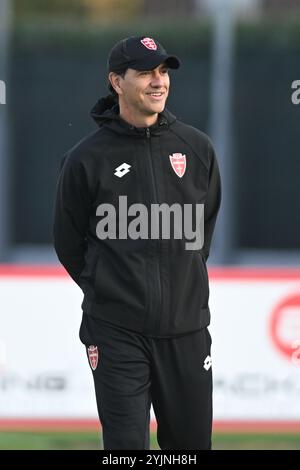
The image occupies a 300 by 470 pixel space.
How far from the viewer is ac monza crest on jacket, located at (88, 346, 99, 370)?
4610 millimetres

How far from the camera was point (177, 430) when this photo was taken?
4648mm

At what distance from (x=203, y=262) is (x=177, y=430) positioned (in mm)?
A: 643

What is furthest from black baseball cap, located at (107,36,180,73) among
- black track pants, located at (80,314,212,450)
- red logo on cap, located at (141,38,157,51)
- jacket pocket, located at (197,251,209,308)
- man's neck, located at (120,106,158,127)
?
black track pants, located at (80,314,212,450)

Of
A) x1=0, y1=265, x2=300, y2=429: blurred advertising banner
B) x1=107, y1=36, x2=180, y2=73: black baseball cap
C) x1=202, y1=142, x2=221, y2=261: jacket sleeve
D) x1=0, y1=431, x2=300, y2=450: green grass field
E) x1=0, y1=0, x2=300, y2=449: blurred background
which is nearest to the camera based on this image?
x1=107, y1=36, x2=180, y2=73: black baseball cap

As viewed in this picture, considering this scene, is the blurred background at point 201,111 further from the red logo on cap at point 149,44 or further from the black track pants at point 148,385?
the black track pants at point 148,385

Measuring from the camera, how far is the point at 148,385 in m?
4.59

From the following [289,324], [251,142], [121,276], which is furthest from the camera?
[251,142]

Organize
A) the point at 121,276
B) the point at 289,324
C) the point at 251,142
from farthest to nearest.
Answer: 1. the point at 251,142
2. the point at 289,324
3. the point at 121,276

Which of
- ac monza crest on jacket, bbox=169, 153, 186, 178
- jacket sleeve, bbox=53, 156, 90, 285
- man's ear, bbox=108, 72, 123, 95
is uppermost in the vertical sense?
man's ear, bbox=108, 72, 123, 95

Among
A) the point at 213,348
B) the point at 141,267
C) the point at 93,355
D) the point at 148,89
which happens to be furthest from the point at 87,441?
the point at 148,89

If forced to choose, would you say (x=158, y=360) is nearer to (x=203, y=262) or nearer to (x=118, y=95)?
(x=203, y=262)

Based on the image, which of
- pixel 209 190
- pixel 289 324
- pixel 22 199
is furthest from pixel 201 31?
pixel 209 190

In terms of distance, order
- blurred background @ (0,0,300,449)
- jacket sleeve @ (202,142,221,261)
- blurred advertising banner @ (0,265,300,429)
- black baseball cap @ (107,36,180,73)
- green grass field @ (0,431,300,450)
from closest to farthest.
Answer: black baseball cap @ (107,36,180,73)
jacket sleeve @ (202,142,221,261)
green grass field @ (0,431,300,450)
blurred advertising banner @ (0,265,300,429)
blurred background @ (0,0,300,449)

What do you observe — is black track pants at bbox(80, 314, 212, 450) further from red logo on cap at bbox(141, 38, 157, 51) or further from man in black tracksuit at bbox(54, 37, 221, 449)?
red logo on cap at bbox(141, 38, 157, 51)
